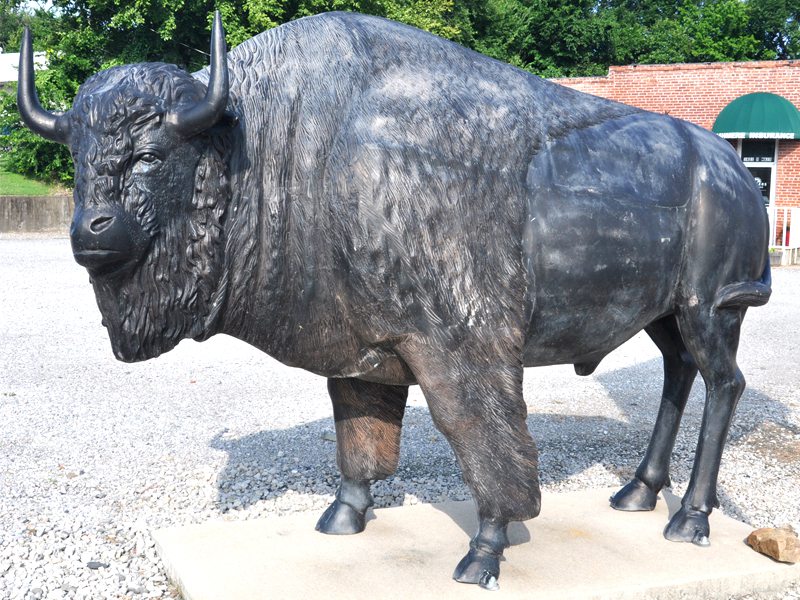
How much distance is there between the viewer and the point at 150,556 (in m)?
3.98

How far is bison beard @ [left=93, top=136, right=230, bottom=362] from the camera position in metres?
2.82

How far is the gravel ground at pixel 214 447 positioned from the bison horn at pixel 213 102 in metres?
1.91

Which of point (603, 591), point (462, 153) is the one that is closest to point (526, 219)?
point (462, 153)

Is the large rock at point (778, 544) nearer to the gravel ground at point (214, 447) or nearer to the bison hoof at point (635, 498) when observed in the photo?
the gravel ground at point (214, 447)

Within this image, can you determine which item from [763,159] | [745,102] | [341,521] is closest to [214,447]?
[341,521]

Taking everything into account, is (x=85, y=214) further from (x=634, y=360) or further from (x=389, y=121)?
(x=634, y=360)

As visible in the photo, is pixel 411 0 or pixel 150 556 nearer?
pixel 150 556

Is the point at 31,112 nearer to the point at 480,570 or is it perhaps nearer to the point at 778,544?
the point at 480,570

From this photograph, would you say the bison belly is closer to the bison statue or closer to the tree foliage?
the bison statue

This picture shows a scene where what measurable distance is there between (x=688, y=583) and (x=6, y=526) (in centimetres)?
318

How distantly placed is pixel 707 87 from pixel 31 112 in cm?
2236

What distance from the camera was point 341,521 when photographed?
3857 millimetres

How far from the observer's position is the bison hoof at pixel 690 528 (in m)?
3.76

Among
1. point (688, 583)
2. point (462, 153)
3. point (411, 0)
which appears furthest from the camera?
point (411, 0)
